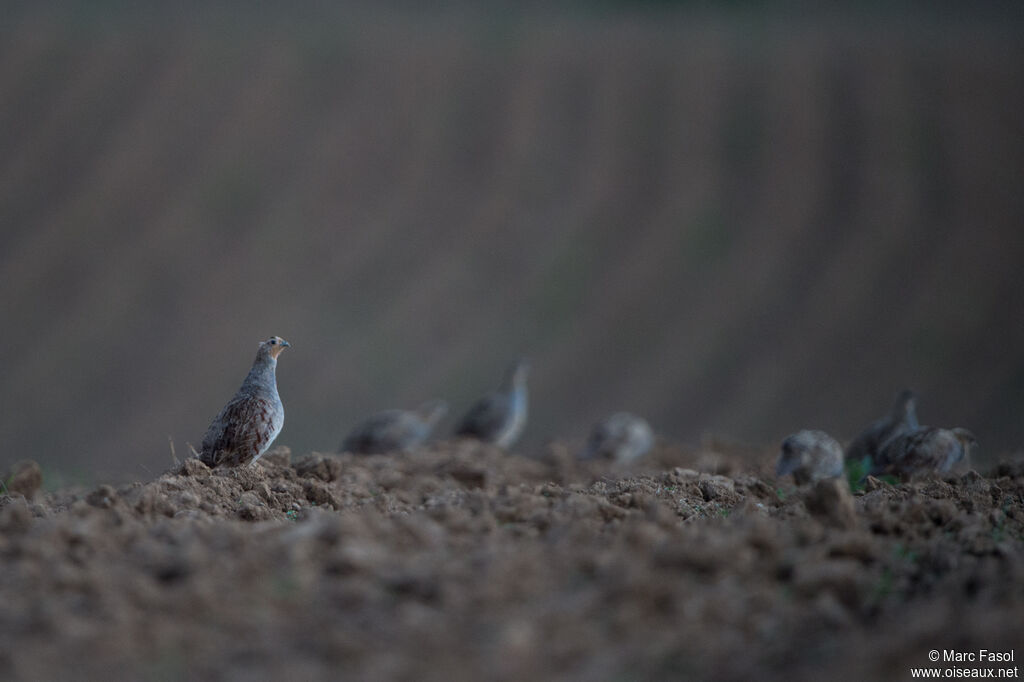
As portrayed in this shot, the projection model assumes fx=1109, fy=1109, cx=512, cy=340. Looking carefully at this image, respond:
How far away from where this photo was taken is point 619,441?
30.1 feet

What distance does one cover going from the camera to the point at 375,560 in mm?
3473

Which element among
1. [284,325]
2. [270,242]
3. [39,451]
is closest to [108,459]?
[39,451]

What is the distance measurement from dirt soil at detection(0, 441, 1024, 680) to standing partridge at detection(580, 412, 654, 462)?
4315mm

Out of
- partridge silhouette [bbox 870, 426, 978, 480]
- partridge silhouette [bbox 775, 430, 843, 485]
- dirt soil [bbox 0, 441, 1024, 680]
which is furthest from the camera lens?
partridge silhouette [bbox 870, 426, 978, 480]

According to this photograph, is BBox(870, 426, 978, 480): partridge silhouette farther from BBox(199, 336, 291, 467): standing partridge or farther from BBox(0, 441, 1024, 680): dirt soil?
BBox(199, 336, 291, 467): standing partridge

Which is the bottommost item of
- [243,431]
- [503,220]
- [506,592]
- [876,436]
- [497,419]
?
[506,592]

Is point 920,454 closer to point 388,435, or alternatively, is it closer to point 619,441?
point 619,441

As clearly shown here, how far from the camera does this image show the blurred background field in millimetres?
17312

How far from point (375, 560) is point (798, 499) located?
2685mm

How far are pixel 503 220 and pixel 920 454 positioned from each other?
48.6ft

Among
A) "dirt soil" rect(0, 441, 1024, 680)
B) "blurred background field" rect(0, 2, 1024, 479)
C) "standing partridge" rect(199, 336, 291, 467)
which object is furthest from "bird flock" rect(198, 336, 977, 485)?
"blurred background field" rect(0, 2, 1024, 479)

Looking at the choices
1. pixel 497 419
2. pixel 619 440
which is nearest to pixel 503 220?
pixel 497 419

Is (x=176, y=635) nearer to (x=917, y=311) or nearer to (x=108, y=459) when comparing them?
(x=108, y=459)

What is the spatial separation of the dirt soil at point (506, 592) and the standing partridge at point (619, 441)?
14.2 ft
